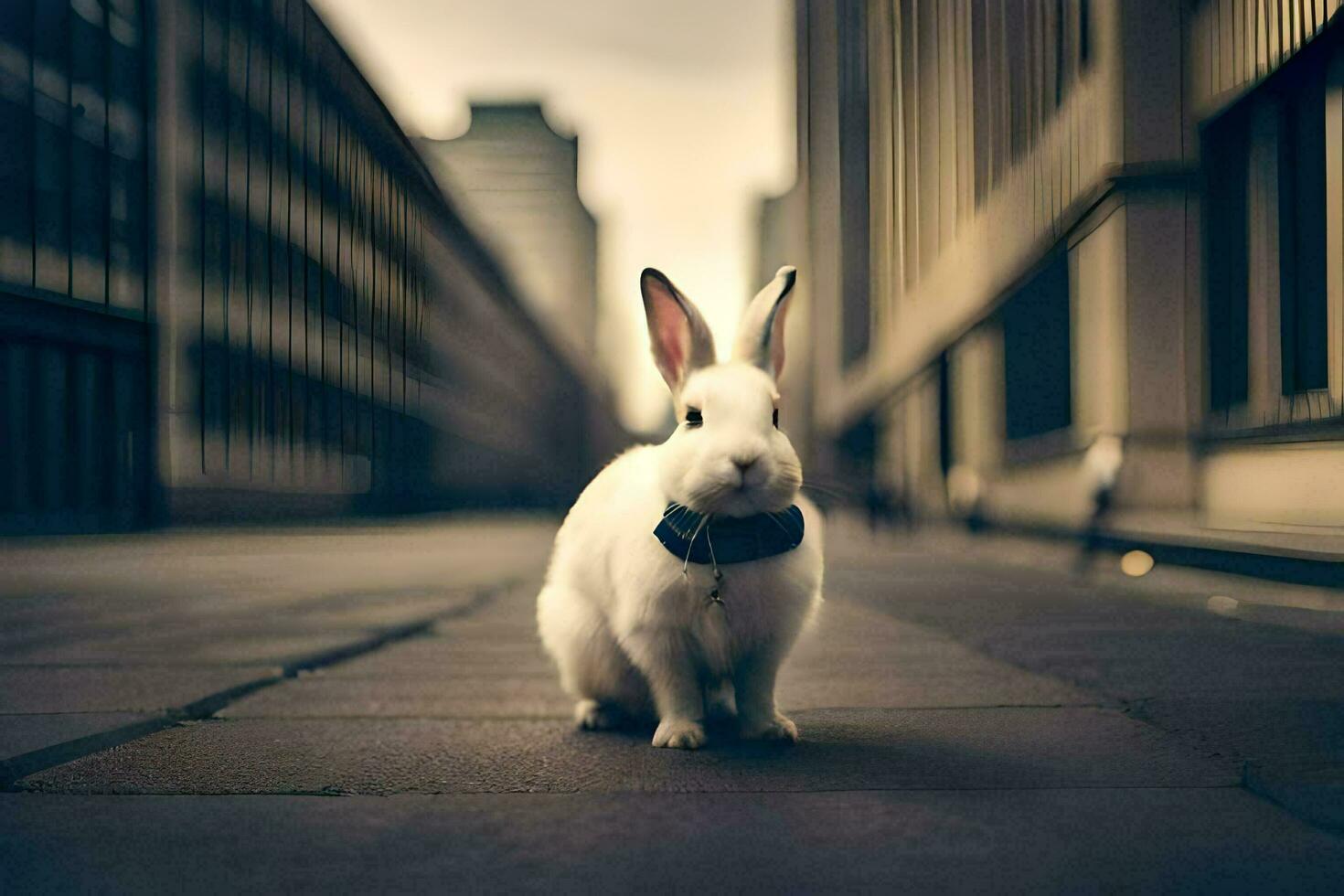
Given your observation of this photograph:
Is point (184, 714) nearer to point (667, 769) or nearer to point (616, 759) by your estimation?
point (616, 759)

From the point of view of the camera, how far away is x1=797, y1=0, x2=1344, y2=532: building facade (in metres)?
13.7

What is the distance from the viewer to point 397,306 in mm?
50500

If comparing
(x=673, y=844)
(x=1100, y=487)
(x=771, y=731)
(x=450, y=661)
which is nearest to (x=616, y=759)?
(x=771, y=731)

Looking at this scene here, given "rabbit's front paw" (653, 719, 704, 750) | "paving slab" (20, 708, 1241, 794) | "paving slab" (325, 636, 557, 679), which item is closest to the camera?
"paving slab" (20, 708, 1241, 794)

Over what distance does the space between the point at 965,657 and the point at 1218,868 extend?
3.82m

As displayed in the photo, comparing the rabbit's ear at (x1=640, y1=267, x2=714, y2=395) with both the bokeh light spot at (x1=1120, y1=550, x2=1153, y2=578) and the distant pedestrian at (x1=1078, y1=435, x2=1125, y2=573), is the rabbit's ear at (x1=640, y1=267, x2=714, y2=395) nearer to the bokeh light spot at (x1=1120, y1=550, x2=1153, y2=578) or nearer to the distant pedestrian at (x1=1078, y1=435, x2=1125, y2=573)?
the bokeh light spot at (x1=1120, y1=550, x2=1153, y2=578)

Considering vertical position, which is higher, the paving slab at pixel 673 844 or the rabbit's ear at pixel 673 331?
the rabbit's ear at pixel 673 331

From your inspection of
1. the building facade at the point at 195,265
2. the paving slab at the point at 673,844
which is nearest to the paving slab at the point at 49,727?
the paving slab at the point at 673,844

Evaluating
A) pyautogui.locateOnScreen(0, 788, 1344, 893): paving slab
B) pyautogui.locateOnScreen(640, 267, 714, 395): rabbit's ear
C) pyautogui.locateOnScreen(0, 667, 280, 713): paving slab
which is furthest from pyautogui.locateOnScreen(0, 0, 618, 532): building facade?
pyautogui.locateOnScreen(0, 788, 1344, 893): paving slab

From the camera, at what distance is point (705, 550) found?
12.1 feet

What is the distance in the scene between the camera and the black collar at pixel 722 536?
12.0ft

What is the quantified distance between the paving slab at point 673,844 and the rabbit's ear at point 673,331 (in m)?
1.19

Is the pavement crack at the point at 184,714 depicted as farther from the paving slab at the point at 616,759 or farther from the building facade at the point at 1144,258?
the building facade at the point at 1144,258

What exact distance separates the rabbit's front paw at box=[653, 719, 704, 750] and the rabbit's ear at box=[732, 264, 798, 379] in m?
1.02
